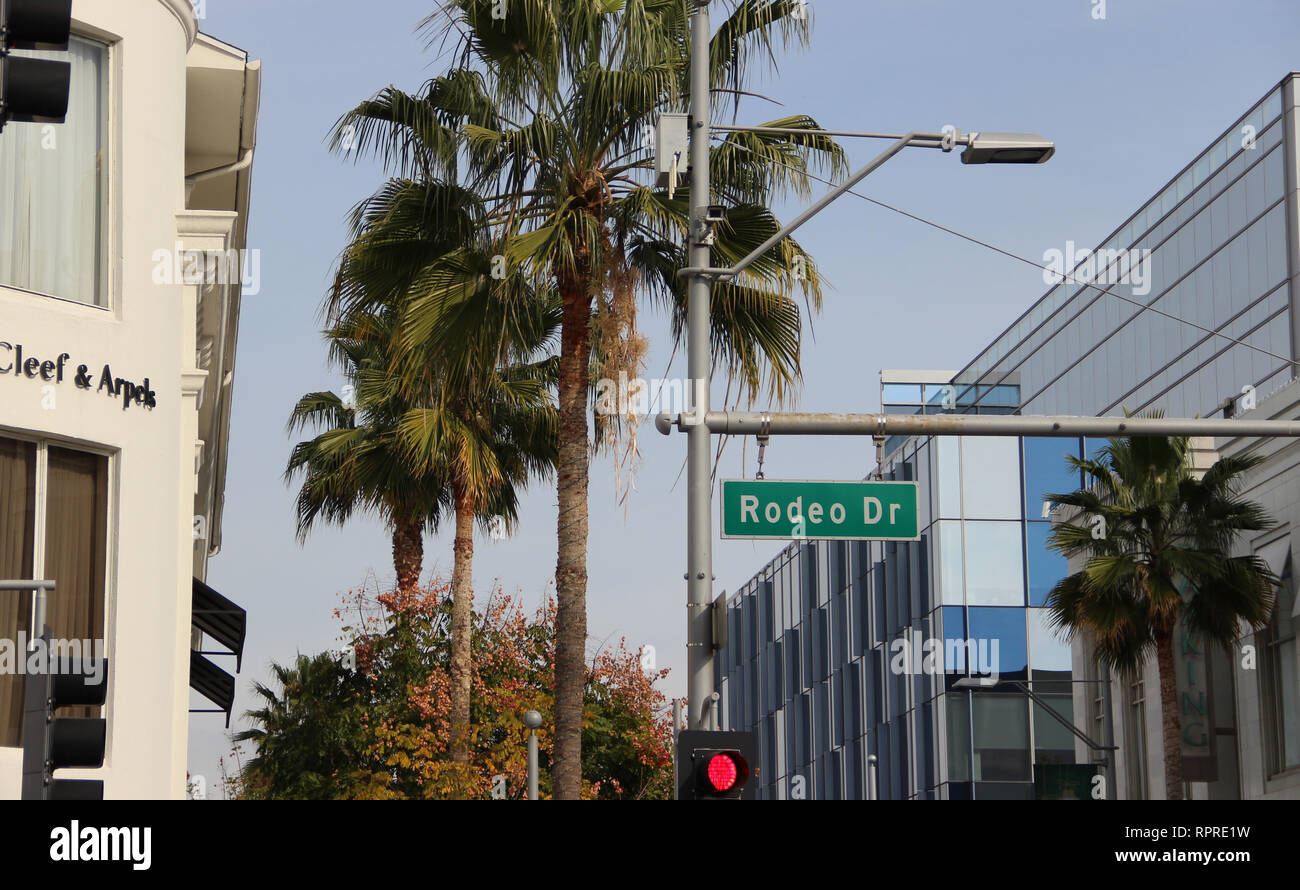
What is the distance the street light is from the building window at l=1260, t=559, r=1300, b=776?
64.3 ft

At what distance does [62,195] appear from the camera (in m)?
15.6

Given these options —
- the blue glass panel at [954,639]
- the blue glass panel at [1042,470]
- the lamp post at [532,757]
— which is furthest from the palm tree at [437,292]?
the blue glass panel at [1042,470]

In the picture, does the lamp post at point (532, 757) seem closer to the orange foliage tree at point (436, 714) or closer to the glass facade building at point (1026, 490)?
the orange foliage tree at point (436, 714)

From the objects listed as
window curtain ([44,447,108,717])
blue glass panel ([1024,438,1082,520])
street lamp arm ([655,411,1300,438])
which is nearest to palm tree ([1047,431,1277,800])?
street lamp arm ([655,411,1300,438])

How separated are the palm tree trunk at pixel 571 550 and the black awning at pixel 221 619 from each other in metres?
4.83

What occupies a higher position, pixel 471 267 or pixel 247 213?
pixel 247 213

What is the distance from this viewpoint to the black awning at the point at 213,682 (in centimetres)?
2336

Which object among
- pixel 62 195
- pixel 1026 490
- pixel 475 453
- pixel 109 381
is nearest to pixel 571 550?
pixel 109 381

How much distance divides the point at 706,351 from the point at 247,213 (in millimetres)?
10282

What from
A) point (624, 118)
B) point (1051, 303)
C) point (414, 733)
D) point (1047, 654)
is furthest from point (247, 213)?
point (1051, 303)

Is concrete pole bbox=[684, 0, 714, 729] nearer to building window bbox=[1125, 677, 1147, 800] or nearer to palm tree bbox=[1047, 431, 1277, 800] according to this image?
palm tree bbox=[1047, 431, 1277, 800]
